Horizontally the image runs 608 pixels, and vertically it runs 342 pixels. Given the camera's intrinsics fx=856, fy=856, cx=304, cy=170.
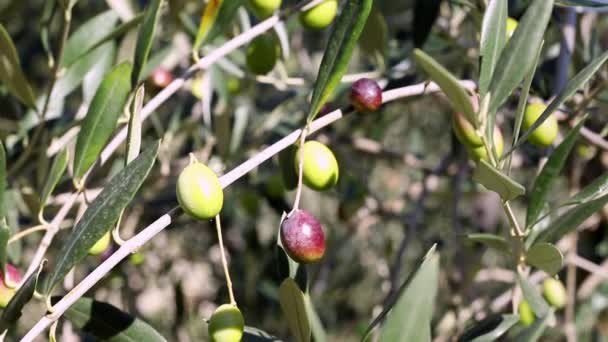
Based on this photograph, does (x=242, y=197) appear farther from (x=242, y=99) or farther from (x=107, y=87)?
(x=107, y=87)

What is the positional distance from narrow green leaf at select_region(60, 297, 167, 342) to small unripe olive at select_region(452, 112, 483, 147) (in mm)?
402

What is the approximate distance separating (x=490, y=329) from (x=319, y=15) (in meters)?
0.48

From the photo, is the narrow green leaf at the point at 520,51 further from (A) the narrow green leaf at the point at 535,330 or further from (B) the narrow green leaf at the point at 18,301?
(B) the narrow green leaf at the point at 18,301

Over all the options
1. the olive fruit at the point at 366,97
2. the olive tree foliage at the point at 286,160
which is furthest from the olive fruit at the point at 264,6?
the olive fruit at the point at 366,97

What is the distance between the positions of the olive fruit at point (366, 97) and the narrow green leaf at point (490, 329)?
0.90ft

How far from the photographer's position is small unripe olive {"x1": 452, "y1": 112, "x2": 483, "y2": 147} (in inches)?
36.7

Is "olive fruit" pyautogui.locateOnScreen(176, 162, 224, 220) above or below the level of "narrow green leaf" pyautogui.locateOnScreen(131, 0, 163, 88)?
below

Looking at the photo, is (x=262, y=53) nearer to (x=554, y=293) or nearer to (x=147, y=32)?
(x=147, y=32)

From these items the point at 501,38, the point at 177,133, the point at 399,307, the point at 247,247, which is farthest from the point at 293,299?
the point at 247,247

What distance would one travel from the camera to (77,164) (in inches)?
41.5

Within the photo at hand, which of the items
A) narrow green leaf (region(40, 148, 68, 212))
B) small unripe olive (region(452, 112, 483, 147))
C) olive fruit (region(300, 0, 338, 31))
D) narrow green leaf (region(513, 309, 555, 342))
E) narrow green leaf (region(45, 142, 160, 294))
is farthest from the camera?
olive fruit (region(300, 0, 338, 31))

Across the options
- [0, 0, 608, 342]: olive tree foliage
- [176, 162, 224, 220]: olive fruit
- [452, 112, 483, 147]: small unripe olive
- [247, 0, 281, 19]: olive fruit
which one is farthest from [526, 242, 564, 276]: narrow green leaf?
[247, 0, 281, 19]: olive fruit

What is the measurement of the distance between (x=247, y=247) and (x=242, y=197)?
1.71 ft

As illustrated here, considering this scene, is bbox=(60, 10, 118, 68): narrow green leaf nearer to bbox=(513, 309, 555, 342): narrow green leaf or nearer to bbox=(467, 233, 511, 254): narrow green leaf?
bbox=(467, 233, 511, 254): narrow green leaf
